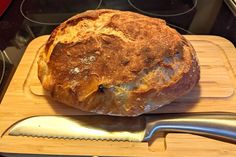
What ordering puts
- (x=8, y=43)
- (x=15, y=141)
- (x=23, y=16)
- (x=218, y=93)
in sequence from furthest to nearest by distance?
(x=23, y=16), (x=8, y=43), (x=218, y=93), (x=15, y=141)

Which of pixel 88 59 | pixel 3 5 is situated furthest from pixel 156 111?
pixel 3 5

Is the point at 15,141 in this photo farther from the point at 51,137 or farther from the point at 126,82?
the point at 126,82

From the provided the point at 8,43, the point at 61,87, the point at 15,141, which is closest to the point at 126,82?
the point at 61,87

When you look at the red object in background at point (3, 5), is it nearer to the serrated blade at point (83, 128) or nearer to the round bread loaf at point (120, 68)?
the round bread loaf at point (120, 68)

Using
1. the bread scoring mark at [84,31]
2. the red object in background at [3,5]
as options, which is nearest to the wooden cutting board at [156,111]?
the bread scoring mark at [84,31]

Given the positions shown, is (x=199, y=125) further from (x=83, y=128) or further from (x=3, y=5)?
(x=3, y=5)

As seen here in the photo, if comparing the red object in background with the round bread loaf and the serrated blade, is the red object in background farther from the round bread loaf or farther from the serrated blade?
the serrated blade
